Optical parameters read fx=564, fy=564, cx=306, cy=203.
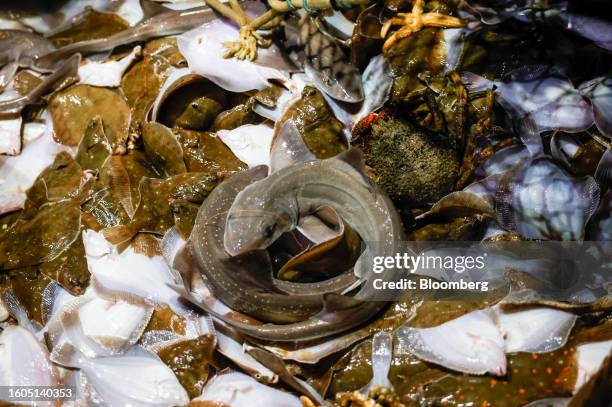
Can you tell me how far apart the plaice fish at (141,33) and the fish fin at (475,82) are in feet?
6.10

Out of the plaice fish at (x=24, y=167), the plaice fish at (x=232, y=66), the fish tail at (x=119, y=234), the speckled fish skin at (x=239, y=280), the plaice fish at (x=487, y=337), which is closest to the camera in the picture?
the plaice fish at (x=487, y=337)

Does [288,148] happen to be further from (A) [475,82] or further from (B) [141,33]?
(B) [141,33]

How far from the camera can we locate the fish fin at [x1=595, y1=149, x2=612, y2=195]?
331cm

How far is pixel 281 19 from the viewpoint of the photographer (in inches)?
150

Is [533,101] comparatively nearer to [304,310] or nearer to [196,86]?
[304,310]

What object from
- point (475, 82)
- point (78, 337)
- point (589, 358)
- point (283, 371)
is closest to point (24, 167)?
point (78, 337)

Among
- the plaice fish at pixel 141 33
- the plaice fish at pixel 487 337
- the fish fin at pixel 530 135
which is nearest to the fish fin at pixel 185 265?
the plaice fish at pixel 487 337

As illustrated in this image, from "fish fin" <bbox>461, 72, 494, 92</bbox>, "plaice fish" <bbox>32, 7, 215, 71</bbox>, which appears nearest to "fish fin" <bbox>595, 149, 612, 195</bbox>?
"fish fin" <bbox>461, 72, 494, 92</bbox>

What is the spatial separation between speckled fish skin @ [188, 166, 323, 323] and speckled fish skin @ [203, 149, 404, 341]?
0.23 feet

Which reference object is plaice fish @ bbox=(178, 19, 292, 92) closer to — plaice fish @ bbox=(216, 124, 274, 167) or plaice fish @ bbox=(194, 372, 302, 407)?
plaice fish @ bbox=(216, 124, 274, 167)

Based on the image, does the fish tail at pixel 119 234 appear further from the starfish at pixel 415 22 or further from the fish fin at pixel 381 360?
the starfish at pixel 415 22

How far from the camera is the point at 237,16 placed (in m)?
3.87

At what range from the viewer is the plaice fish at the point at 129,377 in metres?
3.26

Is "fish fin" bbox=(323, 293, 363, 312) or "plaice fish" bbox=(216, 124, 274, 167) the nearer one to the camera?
"fish fin" bbox=(323, 293, 363, 312)
